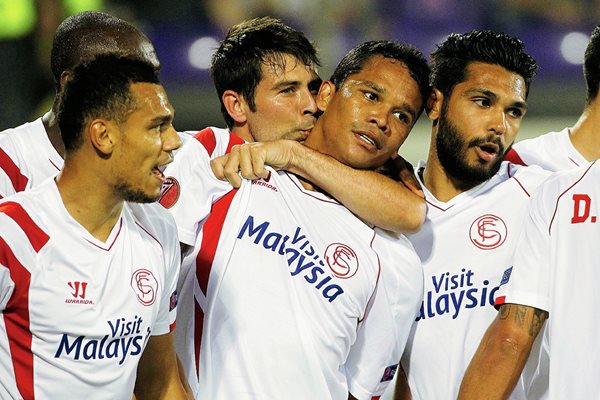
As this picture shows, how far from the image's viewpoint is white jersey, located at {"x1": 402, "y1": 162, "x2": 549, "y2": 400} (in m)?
3.63

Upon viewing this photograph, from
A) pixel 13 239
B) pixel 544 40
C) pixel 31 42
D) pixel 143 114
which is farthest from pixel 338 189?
pixel 544 40

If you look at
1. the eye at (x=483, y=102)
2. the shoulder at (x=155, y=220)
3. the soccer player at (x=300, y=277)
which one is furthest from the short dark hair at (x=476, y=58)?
the shoulder at (x=155, y=220)

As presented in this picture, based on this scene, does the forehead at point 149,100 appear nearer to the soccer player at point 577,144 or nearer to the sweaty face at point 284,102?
the sweaty face at point 284,102

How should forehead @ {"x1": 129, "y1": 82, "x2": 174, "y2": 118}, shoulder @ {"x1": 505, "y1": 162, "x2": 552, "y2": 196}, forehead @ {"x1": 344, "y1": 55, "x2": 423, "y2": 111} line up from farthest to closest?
shoulder @ {"x1": 505, "y1": 162, "x2": 552, "y2": 196} < forehead @ {"x1": 344, "y1": 55, "x2": 423, "y2": 111} < forehead @ {"x1": 129, "y1": 82, "x2": 174, "y2": 118}

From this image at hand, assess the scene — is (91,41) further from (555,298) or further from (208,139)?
(555,298)

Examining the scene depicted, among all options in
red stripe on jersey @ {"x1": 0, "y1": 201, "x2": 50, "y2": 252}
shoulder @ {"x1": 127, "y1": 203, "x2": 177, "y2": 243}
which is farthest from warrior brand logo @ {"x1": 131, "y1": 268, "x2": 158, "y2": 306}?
red stripe on jersey @ {"x1": 0, "y1": 201, "x2": 50, "y2": 252}

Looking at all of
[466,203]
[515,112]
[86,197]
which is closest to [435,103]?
[515,112]

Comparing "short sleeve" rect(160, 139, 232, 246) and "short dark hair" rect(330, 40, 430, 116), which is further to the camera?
"short dark hair" rect(330, 40, 430, 116)

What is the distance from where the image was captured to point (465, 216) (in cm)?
374

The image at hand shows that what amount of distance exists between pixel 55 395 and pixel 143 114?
0.83 metres

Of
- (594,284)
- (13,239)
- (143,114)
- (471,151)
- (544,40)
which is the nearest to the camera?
(13,239)

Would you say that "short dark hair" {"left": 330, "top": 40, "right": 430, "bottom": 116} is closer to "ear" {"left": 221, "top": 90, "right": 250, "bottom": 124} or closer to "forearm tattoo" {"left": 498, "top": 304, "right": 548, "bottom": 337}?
"ear" {"left": 221, "top": 90, "right": 250, "bottom": 124}

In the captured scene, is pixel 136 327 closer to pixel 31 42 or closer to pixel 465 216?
pixel 465 216

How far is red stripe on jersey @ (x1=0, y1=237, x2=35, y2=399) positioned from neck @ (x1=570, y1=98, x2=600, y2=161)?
234cm
